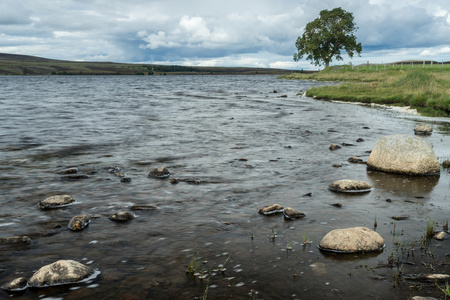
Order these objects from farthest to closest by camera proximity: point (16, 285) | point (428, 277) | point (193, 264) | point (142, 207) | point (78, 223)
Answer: point (142, 207) → point (78, 223) → point (193, 264) → point (428, 277) → point (16, 285)

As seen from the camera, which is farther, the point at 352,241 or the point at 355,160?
the point at 355,160

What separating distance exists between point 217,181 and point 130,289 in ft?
22.1

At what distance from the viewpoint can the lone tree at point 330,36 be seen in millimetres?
108438

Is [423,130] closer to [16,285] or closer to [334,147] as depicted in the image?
[334,147]

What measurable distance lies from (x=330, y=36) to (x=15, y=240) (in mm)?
110724

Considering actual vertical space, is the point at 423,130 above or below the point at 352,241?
above

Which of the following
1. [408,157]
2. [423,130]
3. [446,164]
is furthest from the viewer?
[423,130]

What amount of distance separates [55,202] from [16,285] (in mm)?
4157

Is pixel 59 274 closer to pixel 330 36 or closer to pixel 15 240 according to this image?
pixel 15 240

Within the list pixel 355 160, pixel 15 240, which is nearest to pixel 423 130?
pixel 355 160

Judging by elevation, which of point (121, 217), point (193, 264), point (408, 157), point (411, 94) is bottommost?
point (193, 264)

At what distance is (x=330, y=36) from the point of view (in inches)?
4232

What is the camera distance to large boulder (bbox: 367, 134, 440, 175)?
12.7m

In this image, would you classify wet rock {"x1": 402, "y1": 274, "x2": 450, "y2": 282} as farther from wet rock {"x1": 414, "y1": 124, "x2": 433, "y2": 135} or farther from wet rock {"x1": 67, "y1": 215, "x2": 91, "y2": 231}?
wet rock {"x1": 414, "y1": 124, "x2": 433, "y2": 135}
